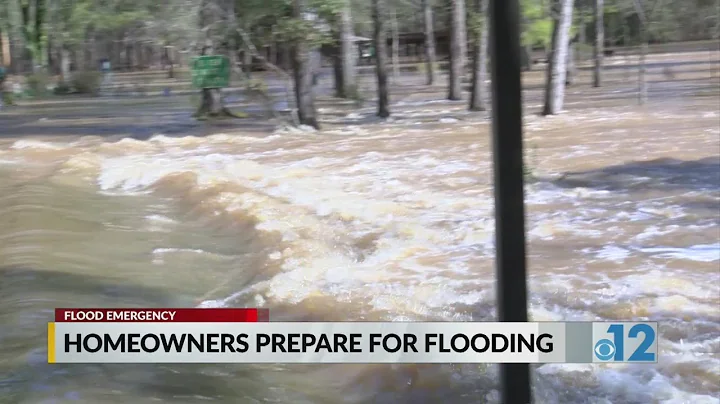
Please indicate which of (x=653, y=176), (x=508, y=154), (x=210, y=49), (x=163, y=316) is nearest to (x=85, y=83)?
(x=210, y=49)

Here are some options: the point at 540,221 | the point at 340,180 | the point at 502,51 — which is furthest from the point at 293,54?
the point at 502,51

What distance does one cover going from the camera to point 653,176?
12.4 metres

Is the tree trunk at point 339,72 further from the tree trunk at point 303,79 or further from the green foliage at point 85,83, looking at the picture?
the green foliage at point 85,83

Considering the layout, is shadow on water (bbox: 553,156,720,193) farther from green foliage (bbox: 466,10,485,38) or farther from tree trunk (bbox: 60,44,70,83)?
tree trunk (bbox: 60,44,70,83)

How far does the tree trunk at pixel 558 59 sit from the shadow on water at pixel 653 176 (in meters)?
7.24

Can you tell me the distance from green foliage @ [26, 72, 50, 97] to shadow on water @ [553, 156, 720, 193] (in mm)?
21999

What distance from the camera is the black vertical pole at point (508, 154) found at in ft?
10.5

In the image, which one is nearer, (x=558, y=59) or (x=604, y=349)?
(x=604, y=349)

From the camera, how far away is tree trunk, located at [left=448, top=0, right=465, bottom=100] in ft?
79.7

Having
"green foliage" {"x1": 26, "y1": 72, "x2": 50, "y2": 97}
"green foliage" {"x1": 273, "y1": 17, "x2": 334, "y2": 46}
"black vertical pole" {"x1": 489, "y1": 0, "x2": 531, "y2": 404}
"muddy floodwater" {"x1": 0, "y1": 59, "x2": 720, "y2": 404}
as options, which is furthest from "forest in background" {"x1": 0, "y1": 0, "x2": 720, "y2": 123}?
"black vertical pole" {"x1": 489, "y1": 0, "x2": 531, "y2": 404}

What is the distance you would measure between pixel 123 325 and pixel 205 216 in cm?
660

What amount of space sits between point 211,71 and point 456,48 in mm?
7729

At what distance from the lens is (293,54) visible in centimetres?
1873

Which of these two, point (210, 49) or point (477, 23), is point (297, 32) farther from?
point (477, 23)
